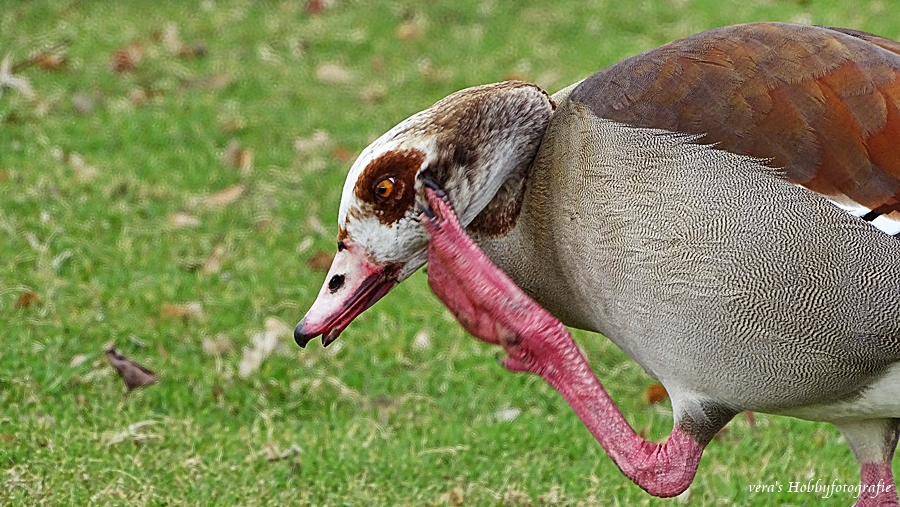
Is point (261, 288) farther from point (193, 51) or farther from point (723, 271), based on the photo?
point (193, 51)

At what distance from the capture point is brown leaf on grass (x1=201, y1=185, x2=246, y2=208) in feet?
19.4

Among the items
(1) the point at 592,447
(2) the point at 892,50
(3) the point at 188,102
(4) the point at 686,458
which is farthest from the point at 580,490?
(3) the point at 188,102

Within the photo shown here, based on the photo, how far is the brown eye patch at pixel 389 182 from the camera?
3064 millimetres

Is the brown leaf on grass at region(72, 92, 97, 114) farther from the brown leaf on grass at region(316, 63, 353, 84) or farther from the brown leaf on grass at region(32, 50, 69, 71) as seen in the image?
the brown leaf on grass at region(316, 63, 353, 84)

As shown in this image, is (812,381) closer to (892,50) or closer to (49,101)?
(892,50)

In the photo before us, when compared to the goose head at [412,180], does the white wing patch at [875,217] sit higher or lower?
higher

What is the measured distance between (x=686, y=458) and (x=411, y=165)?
1.05 m

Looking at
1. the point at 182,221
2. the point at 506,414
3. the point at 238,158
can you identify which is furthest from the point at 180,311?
the point at 238,158

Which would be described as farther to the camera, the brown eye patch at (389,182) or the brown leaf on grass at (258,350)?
the brown leaf on grass at (258,350)

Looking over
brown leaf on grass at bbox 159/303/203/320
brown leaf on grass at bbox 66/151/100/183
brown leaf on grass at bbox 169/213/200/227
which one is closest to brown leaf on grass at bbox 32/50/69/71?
brown leaf on grass at bbox 66/151/100/183

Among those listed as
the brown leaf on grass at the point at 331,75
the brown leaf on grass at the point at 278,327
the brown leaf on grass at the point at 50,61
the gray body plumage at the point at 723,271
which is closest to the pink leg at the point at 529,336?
the gray body plumage at the point at 723,271

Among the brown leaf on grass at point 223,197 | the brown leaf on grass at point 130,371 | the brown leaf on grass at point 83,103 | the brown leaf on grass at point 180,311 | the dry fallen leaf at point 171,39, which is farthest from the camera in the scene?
the dry fallen leaf at point 171,39

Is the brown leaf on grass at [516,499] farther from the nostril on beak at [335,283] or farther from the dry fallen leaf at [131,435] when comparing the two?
the dry fallen leaf at [131,435]

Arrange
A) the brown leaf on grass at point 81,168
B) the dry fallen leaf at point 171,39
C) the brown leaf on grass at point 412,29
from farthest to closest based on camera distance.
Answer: the brown leaf on grass at point 412,29 < the dry fallen leaf at point 171,39 < the brown leaf on grass at point 81,168
